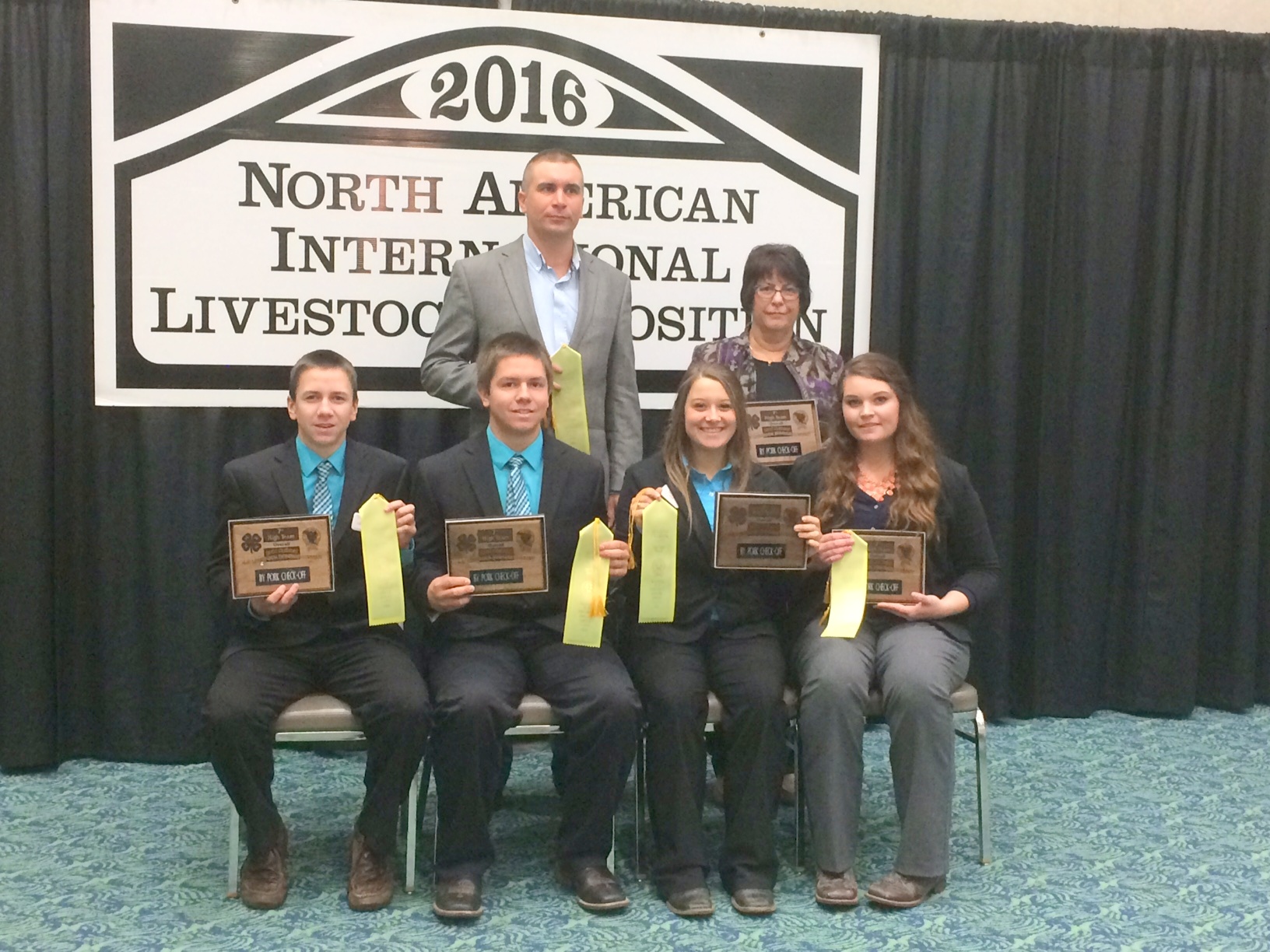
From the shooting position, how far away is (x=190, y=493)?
432cm

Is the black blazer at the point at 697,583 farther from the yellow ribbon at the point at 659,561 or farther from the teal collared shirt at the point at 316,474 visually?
the teal collared shirt at the point at 316,474

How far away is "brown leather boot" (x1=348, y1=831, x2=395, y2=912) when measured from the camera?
3.14 meters

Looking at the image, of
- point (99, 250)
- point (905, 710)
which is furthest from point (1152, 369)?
point (99, 250)

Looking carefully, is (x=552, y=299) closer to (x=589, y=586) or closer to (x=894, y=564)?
(x=589, y=586)

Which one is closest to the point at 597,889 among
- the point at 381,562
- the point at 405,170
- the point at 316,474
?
the point at 381,562

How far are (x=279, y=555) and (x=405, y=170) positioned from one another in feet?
5.59

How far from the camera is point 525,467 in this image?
3436 millimetres

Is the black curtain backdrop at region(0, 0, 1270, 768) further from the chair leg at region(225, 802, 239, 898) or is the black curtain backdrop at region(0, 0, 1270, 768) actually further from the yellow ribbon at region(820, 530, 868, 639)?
the yellow ribbon at region(820, 530, 868, 639)

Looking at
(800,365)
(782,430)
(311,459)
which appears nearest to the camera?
(311,459)

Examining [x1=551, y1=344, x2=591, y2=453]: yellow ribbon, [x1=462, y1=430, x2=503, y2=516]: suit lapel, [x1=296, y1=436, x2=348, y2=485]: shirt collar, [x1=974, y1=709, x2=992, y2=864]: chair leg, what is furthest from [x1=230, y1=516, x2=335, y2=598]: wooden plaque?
[x1=974, y1=709, x2=992, y2=864]: chair leg

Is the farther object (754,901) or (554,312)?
(554,312)

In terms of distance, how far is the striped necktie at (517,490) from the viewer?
3.41 m

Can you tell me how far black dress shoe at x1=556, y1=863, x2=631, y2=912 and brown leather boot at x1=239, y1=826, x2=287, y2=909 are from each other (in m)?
0.72

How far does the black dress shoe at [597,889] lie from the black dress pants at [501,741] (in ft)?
0.10
